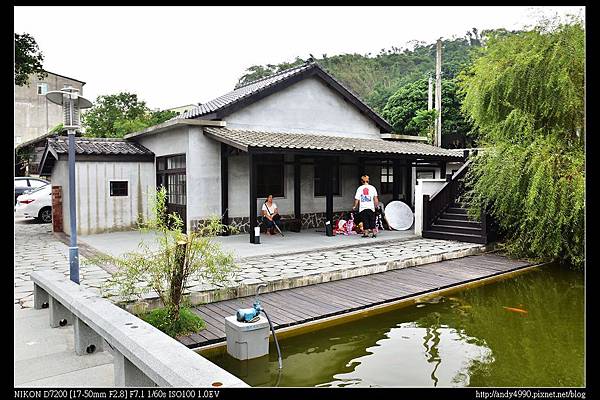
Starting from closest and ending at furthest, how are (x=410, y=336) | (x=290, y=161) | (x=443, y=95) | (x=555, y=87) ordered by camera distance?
1. (x=410, y=336)
2. (x=555, y=87)
3. (x=290, y=161)
4. (x=443, y=95)

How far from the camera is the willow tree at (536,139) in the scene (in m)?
9.03

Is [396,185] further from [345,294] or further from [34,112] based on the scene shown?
[34,112]

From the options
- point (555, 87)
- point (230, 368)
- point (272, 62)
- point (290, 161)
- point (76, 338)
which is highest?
point (272, 62)

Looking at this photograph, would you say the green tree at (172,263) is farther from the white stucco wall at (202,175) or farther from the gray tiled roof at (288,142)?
the white stucco wall at (202,175)

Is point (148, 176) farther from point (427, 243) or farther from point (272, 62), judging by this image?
point (272, 62)

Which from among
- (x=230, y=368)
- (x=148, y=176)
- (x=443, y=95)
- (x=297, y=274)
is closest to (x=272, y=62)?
(x=443, y=95)

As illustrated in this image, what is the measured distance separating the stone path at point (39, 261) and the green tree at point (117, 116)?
14.7 meters

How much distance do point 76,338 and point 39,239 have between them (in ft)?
28.0

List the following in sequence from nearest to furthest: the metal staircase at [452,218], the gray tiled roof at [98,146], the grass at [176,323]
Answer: the grass at [176,323] < the metal staircase at [452,218] < the gray tiled roof at [98,146]

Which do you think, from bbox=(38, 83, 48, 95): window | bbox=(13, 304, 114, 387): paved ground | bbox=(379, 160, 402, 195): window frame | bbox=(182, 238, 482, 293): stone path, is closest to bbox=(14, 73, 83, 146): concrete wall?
bbox=(38, 83, 48, 95): window

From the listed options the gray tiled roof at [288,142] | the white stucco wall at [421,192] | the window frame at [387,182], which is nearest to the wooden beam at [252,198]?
the gray tiled roof at [288,142]

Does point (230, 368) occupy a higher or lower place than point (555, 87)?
lower

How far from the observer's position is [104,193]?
1249 centimetres

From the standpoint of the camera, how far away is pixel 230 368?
4.60 m
